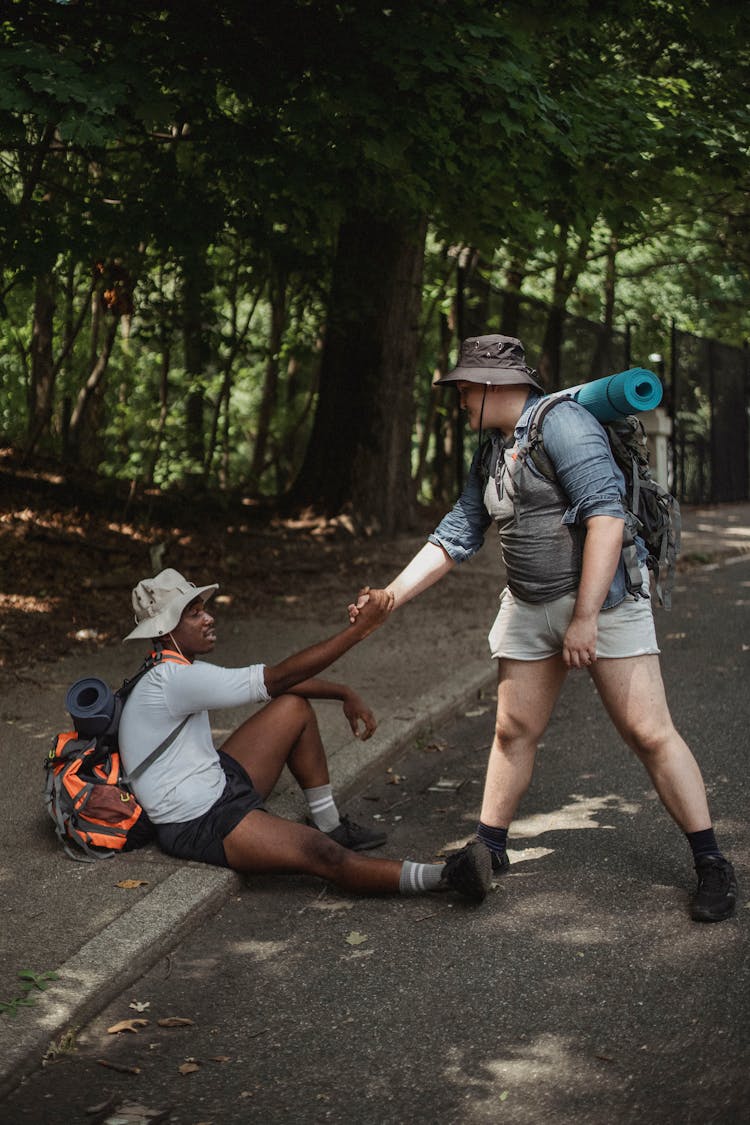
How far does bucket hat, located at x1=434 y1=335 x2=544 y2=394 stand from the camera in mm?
4461

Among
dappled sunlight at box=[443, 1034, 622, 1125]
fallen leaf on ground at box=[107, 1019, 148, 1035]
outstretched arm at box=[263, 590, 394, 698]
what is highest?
outstretched arm at box=[263, 590, 394, 698]

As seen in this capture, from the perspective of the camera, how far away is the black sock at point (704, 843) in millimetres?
4438

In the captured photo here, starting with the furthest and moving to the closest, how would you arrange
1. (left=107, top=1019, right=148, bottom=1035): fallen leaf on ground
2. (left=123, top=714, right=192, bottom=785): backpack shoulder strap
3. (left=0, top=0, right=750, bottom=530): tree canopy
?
(left=0, top=0, right=750, bottom=530): tree canopy, (left=123, top=714, right=192, bottom=785): backpack shoulder strap, (left=107, top=1019, right=148, bottom=1035): fallen leaf on ground

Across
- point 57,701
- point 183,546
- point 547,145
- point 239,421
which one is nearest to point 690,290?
point 239,421

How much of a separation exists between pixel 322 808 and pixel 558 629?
1.43 metres

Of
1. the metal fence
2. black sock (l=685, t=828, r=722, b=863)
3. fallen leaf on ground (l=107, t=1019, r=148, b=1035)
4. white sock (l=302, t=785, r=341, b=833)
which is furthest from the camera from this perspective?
the metal fence

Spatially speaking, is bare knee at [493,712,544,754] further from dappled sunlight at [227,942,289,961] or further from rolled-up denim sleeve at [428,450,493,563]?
dappled sunlight at [227,942,289,961]

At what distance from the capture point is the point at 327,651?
15.4ft

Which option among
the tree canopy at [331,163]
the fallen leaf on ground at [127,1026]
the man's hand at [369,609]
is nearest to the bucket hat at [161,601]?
the man's hand at [369,609]

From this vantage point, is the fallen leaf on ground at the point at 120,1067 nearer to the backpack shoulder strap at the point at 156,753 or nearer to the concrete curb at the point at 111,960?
the concrete curb at the point at 111,960

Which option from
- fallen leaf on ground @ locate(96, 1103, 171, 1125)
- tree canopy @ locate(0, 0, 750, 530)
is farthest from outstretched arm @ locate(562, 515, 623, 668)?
tree canopy @ locate(0, 0, 750, 530)

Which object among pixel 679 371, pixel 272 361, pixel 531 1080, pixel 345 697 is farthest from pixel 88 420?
pixel 531 1080

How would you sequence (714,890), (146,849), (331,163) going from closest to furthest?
(714,890) < (146,849) < (331,163)

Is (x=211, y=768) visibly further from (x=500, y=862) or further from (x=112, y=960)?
(x=500, y=862)
